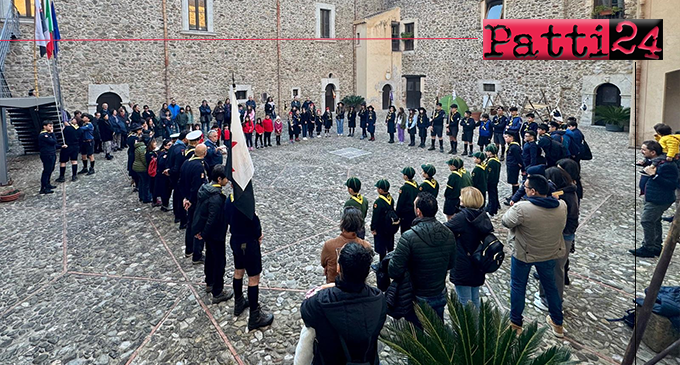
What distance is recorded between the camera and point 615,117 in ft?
56.0

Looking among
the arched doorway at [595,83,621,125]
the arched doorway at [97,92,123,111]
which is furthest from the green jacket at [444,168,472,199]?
the arched doorway at [97,92,123,111]

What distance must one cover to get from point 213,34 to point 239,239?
18531 mm

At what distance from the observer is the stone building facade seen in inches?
691

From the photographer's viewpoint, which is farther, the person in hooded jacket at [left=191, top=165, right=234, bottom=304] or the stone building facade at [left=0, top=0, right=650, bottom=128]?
the stone building facade at [left=0, top=0, right=650, bottom=128]

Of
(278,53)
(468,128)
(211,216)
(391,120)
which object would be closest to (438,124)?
(468,128)

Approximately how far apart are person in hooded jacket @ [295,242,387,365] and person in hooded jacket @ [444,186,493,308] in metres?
1.64

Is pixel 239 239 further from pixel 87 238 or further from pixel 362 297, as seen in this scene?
pixel 87 238

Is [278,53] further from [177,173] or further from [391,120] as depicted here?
[177,173]

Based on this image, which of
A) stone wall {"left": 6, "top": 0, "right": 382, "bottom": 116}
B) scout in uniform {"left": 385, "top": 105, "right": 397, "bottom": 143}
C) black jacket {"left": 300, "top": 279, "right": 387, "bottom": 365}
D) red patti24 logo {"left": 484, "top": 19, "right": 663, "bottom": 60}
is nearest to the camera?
red patti24 logo {"left": 484, "top": 19, "right": 663, "bottom": 60}

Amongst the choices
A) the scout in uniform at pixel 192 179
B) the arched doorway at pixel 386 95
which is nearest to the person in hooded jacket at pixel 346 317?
the scout in uniform at pixel 192 179

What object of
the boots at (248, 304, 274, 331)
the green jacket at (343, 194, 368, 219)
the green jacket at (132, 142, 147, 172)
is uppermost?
the green jacket at (132, 142, 147, 172)

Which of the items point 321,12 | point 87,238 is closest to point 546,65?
point 321,12

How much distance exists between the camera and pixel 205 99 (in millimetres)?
20953

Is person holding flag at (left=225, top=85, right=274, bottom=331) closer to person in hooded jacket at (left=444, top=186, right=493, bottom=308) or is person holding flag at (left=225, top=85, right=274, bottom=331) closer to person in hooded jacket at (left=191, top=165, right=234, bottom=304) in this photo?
person in hooded jacket at (left=191, top=165, right=234, bottom=304)
